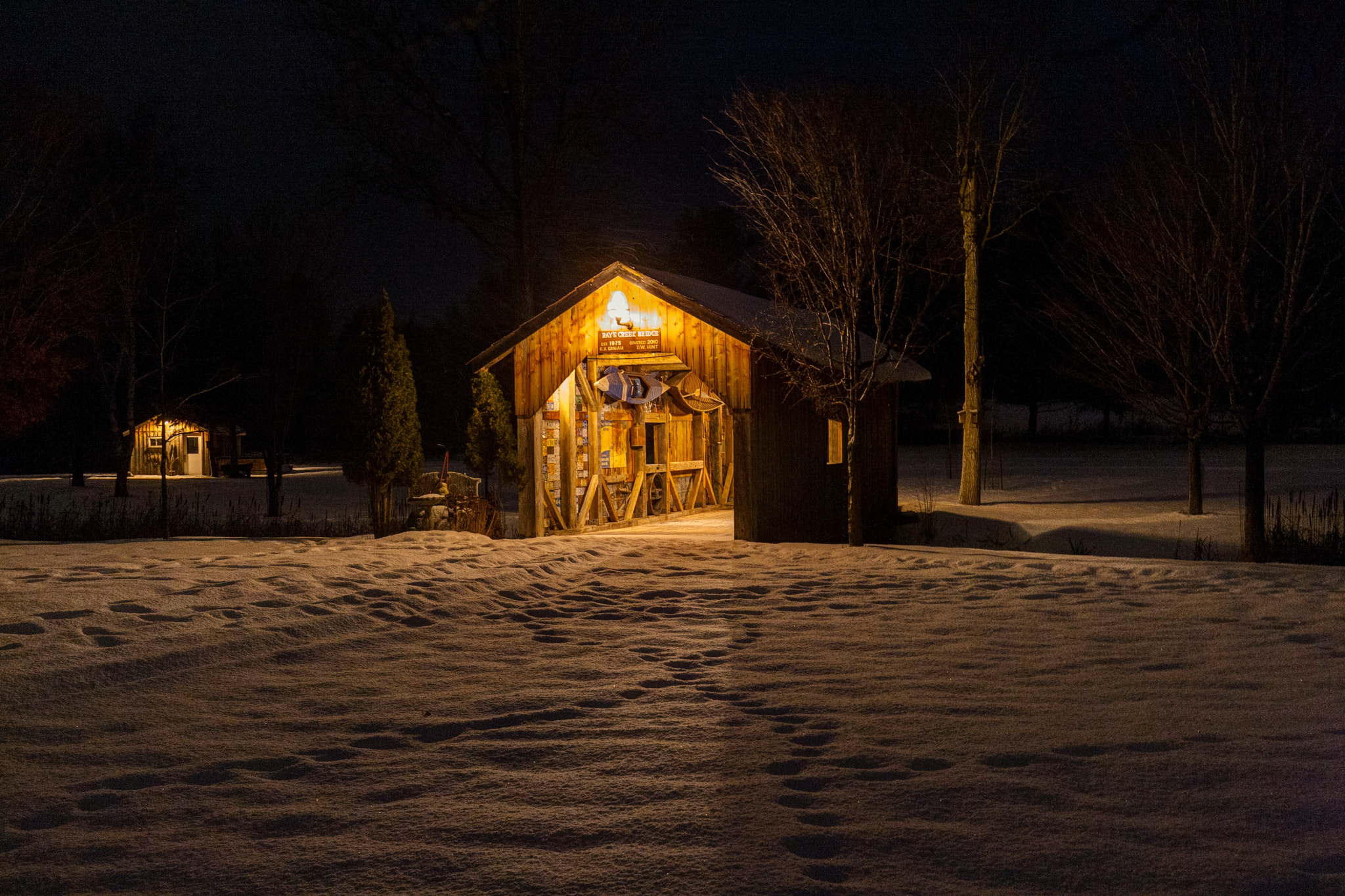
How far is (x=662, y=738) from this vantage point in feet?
15.3

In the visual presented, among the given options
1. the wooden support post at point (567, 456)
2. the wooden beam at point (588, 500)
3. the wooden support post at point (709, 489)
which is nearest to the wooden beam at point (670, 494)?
the wooden support post at point (709, 489)

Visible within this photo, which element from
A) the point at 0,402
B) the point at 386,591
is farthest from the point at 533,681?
the point at 0,402

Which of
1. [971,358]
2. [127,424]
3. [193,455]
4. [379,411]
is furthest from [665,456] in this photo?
[193,455]

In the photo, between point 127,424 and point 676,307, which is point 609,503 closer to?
point 676,307

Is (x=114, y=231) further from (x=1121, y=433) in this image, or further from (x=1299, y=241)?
(x=1121, y=433)

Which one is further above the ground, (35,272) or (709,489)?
(35,272)

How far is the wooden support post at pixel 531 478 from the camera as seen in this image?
14672 mm

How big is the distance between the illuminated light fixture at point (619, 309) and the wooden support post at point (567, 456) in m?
1.50

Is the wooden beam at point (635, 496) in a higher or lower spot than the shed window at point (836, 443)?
lower

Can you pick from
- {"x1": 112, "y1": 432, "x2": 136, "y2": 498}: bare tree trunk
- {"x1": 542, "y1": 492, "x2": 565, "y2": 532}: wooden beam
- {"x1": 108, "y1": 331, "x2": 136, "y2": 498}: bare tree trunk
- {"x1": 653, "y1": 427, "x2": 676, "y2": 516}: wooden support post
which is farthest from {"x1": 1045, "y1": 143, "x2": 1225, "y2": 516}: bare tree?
{"x1": 112, "y1": 432, "x2": 136, "y2": 498}: bare tree trunk

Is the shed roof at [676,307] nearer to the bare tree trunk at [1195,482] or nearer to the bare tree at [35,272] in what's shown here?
the bare tree trunk at [1195,482]

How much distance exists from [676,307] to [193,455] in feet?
101

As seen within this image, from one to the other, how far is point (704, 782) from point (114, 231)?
1925cm

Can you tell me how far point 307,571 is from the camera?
355 inches
